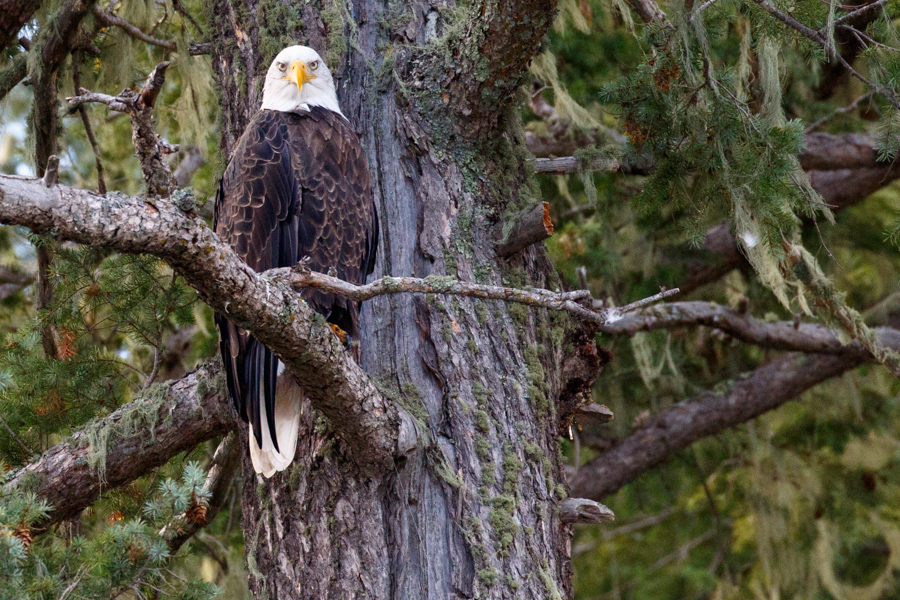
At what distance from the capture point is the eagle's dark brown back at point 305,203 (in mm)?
3209

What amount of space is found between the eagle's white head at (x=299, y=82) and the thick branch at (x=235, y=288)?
4.35ft

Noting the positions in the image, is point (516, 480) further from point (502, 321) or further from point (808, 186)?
point (808, 186)

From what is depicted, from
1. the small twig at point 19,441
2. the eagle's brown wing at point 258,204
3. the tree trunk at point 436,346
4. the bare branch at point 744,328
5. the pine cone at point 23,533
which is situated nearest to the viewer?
the pine cone at point 23,533

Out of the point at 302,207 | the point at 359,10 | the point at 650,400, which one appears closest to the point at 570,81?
the point at 650,400

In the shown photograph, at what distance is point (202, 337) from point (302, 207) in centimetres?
266

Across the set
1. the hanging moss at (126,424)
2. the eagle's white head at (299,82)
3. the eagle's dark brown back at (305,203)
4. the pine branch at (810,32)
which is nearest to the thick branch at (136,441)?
the hanging moss at (126,424)

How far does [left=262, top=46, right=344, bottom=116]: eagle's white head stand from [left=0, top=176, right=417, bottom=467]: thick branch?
1326 mm

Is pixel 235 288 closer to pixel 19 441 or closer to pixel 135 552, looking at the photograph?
pixel 135 552

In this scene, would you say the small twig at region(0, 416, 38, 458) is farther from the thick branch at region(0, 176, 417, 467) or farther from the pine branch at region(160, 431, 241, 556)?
the thick branch at region(0, 176, 417, 467)

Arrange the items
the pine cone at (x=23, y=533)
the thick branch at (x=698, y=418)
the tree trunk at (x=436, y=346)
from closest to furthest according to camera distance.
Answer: the pine cone at (x=23, y=533) < the tree trunk at (x=436, y=346) < the thick branch at (x=698, y=418)

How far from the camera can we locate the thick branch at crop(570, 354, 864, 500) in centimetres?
573

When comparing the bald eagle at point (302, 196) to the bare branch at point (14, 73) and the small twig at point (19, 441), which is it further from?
the bare branch at point (14, 73)

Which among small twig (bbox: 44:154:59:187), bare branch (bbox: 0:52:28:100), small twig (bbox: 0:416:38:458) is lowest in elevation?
small twig (bbox: 0:416:38:458)

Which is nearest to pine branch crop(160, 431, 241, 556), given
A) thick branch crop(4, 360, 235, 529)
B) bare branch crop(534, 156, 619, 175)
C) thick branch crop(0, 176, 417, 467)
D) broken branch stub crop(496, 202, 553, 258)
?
thick branch crop(4, 360, 235, 529)
